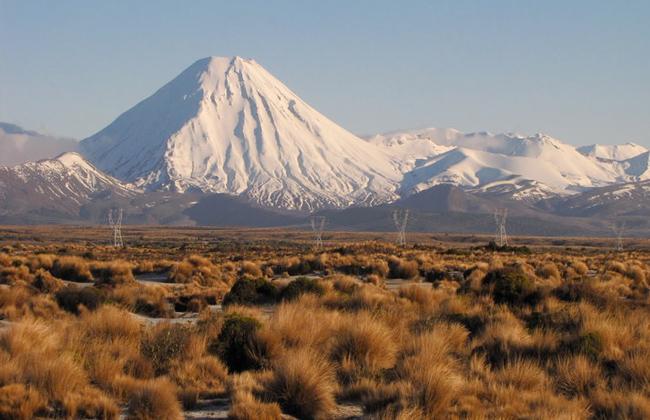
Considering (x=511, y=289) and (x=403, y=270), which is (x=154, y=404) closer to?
(x=511, y=289)

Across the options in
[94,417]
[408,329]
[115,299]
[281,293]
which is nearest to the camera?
[94,417]

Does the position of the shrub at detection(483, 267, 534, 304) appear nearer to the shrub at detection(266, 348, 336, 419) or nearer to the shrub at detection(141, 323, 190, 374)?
the shrub at detection(141, 323, 190, 374)

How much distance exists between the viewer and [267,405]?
31.8 ft

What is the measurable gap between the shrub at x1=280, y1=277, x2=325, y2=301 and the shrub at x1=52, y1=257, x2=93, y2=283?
13.7m

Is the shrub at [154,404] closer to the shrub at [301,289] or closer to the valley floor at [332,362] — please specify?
the valley floor at [332,362]

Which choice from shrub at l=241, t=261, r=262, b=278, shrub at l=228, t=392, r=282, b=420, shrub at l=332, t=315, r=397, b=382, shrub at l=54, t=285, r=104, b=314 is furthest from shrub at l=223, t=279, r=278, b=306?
shrub at l=241, t=261, r=262, b=278

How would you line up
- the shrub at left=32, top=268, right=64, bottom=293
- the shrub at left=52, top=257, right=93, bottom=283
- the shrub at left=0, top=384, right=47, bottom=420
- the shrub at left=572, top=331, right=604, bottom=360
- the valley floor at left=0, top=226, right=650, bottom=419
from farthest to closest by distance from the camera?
the shrub at left=52, top=257, right=93, bottom=283
the shrub at left=32, top=268, right=64, bottom=293
the shrub at left=572, top=331, right=604, bottom=360
the valley floor at left=0, top=226, right=650, bottom=419
the shrub at left=0, top=384, right=47, bottom=420

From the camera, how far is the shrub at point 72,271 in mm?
33581

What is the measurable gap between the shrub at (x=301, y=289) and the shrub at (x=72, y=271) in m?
13.7

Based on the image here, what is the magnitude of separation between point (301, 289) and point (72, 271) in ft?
53.5

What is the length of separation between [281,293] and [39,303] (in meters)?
6.06

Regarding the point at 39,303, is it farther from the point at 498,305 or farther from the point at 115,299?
the point at 498,305

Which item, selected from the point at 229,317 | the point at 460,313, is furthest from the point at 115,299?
the point at 460,313

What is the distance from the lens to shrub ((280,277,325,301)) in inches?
821
